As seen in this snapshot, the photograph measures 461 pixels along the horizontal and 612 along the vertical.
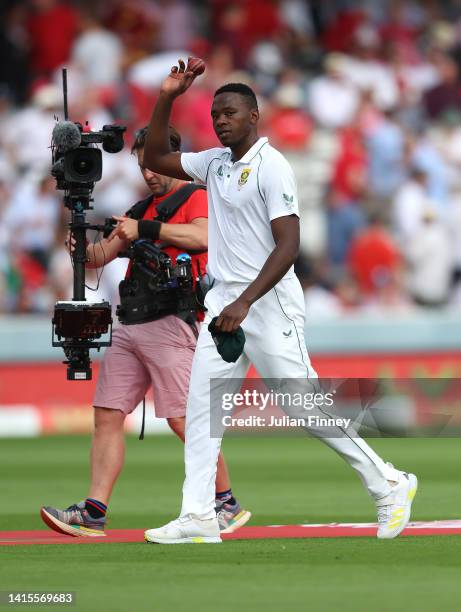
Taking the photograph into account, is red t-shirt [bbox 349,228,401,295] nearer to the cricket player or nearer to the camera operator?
the camera operator

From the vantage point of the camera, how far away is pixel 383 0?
23.1 metres

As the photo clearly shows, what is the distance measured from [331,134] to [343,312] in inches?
128

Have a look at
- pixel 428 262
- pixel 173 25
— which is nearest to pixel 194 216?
pixel 428 262

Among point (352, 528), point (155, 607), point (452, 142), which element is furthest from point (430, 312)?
point (155, 607)

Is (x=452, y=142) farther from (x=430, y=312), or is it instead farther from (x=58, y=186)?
(x=58, y=186)

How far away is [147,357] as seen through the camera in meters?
9.14

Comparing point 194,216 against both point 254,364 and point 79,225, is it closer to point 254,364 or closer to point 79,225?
point 79,225

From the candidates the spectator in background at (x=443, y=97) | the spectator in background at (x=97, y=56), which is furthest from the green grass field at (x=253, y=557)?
the spectator in background at (x=443, y=97)

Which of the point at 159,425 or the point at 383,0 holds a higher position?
the point at 383,0

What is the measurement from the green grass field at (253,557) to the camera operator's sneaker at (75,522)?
54 centimetres

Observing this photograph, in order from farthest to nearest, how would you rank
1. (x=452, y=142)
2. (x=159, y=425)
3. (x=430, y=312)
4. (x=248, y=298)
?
(x=452, y=142), (x=430, y=312), (x=159, y=425), (x=248, y=298)

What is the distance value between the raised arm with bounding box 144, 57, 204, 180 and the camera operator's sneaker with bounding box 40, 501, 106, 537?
1.90 meters

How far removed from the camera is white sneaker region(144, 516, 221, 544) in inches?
320

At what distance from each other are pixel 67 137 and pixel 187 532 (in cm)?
Result: 212
